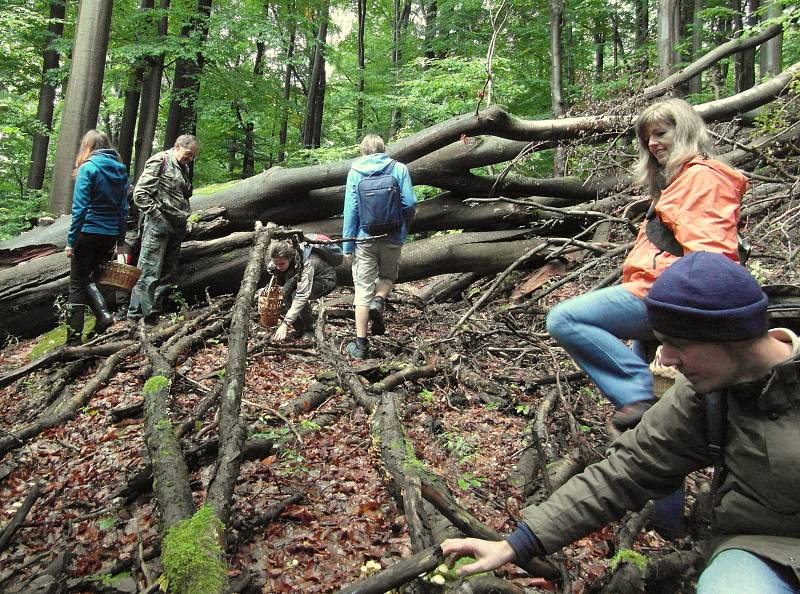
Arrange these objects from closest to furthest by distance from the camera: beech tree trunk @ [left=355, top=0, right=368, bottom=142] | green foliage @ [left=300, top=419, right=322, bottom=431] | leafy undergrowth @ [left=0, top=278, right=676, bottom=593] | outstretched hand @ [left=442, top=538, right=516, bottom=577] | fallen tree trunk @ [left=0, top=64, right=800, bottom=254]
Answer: outstretched hand @ [left=442, top=538, right=516, bottom=577] < leafy undergrowth @ [left=0, top=278, right=676, bottom=593] < green foliage @ [left=300, top=419, right=322, bottom=431] < fallen tree trunk @ [left=0, top=64, right=800, bottom=254] < beech tree trunk @ [left=355, top=0, right=368, bottom=142]

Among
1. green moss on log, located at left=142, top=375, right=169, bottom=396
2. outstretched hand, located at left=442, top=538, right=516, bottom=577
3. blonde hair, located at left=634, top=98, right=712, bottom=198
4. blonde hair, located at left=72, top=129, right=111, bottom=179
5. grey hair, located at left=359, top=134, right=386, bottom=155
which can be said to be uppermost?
grey hair, located at left=359, top=134, right=386, bottom=155

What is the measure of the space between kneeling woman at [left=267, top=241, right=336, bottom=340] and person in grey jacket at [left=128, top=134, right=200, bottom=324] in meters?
1.52

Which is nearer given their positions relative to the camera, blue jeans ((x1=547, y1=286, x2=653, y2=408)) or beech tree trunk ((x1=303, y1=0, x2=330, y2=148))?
blue jeans ((x1=547, y1=286, x2=653, y2=408))

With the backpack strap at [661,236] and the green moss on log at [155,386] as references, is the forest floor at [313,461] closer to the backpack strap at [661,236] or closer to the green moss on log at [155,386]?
the green moss on log at [155,386]

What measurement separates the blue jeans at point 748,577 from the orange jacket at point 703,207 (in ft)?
3.88

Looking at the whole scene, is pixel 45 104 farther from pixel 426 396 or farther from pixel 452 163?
pixel 426 396

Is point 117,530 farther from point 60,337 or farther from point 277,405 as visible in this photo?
point 60,337

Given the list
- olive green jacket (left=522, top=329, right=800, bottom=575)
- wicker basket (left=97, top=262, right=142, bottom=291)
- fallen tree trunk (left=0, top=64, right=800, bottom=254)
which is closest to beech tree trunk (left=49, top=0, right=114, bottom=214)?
fallen tree trunk (left=0, top=64, right=800, bottom=254)

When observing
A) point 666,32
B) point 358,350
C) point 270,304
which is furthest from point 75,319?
point 666,32

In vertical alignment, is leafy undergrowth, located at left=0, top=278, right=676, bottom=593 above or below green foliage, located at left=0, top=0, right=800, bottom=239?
below

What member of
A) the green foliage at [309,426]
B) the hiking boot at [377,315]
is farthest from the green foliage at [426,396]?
the hiking boot at [377,315]

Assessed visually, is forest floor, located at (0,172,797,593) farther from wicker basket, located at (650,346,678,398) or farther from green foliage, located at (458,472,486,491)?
wicker basket, located at (650,346,678,398)

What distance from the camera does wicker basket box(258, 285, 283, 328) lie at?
5.63m

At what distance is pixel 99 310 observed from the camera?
595 centimetres
